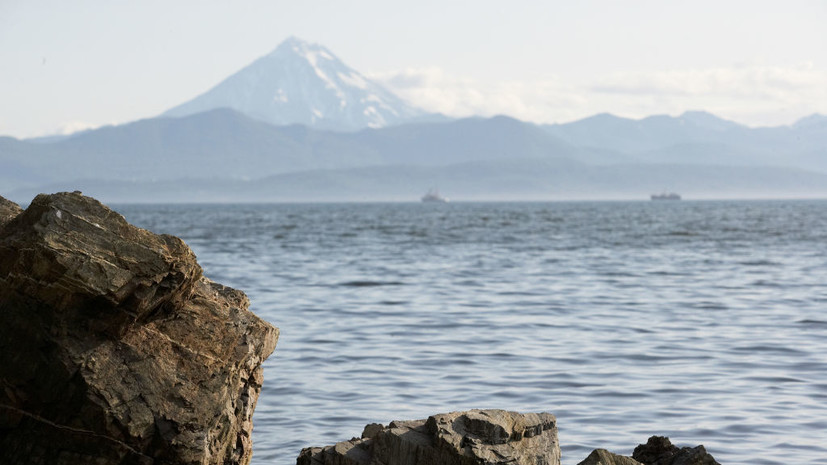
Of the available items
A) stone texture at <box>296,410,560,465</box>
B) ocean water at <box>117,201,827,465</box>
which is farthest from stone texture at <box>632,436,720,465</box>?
ocean water at <box>117,201,827,465</box>

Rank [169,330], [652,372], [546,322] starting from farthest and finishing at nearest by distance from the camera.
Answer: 1. [546,322]
2. [652,372]
3. [169,330]

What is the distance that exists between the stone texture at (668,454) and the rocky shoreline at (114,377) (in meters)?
0.61

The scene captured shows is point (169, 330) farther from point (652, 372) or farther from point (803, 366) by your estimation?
point (803, 366)

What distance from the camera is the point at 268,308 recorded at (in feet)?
74.1

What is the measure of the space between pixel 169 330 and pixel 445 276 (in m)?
24.8

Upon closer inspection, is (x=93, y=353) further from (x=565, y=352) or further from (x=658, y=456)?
(x=565, y=352)

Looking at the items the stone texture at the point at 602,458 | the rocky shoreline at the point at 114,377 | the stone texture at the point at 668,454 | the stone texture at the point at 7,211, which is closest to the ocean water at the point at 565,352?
the stone texture at the point at 668,454

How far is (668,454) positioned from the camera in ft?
24.3

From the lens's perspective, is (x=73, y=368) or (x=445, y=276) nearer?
(x=73, y=368)

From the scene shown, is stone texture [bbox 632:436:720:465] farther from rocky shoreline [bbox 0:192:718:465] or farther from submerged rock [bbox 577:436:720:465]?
rocky shoreline [bbox 0:192:718:465]

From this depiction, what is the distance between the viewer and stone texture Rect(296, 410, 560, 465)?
6086 mm

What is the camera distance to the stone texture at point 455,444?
609cm

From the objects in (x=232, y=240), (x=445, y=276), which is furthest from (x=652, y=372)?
(x=232, y=240)

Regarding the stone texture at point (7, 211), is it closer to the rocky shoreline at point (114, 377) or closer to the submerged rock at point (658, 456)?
the rocky shoreline at point (114, 377)
